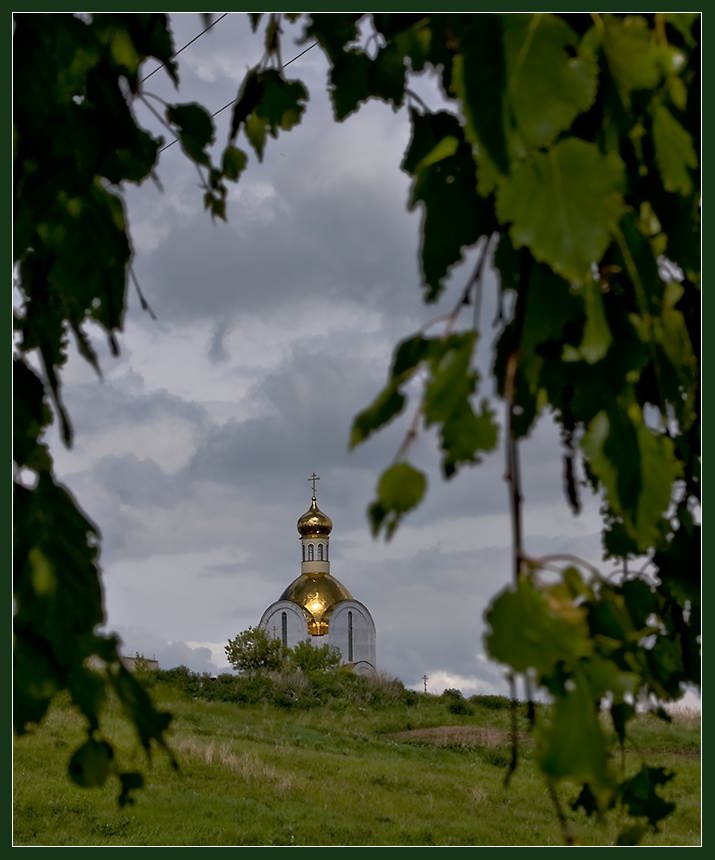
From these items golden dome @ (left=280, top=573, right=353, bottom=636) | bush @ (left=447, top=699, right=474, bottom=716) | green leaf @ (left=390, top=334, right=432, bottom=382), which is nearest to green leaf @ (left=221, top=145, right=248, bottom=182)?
green leaf @ (left=390, top=334, right=432, bottom=382)

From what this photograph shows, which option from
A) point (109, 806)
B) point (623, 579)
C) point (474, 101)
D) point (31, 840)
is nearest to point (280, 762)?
point (109, 806)

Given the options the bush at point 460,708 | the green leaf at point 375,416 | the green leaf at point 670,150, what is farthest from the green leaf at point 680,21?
the bush at point 460,708

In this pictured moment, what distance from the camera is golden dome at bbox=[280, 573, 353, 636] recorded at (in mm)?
18859

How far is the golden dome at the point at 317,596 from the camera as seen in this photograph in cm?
1886

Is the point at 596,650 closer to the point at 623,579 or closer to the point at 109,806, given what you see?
the point at 623,579

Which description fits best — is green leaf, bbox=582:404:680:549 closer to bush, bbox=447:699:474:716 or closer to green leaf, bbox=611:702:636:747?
green leaf, bbox=611:702:636:747

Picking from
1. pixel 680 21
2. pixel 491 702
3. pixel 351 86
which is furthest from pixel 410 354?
pixel 491 702

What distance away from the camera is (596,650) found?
0.60m

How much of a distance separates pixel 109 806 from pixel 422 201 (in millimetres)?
5656

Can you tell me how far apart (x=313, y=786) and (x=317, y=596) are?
12.9 metres

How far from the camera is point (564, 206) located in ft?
1.71

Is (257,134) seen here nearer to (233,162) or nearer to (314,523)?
(233,162)

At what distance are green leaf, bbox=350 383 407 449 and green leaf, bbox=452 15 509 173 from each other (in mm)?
128

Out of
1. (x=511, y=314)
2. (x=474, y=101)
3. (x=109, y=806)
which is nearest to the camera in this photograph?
(x=474, y=101)
